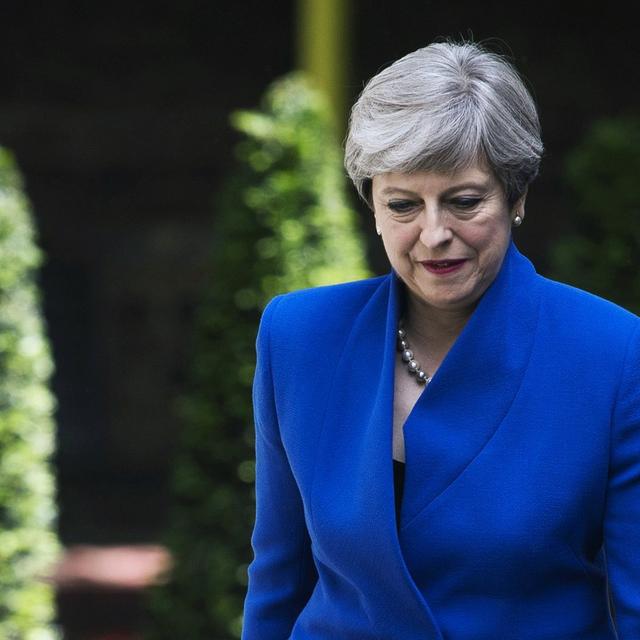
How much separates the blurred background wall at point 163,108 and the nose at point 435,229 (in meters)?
5.88

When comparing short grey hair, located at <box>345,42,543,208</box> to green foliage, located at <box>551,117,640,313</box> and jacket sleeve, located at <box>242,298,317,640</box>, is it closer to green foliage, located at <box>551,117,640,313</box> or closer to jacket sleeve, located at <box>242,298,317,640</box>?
jacket sleeve, located at <box>242,298,317,640</box>

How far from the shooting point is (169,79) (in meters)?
8.59

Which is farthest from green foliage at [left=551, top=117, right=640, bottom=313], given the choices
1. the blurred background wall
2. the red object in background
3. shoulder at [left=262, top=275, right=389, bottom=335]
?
the blurred background wall

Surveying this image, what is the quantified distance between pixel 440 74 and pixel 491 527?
2.20 feet

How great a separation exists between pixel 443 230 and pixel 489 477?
0.37m

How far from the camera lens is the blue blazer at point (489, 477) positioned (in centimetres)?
198

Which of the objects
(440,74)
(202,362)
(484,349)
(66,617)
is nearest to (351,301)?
(484,349)

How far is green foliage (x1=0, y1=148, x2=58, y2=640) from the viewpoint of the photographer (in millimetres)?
4961

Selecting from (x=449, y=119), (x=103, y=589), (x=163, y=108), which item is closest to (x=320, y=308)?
(x=449, y=119)

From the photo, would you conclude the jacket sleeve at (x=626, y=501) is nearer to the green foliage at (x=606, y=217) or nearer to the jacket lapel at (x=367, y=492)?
the jacket lapel at (x=367, y=492)

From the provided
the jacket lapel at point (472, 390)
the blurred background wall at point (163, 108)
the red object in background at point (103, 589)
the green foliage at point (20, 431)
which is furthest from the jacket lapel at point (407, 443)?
the blurred background wall at point (163, 108)

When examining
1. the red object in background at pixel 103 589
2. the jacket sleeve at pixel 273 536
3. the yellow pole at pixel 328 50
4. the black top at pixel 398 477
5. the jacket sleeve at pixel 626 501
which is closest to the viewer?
the jacket sleeve at pixel 626 501

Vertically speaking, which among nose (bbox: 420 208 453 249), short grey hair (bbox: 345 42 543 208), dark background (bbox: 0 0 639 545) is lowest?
nose (bbox: 420 208 453 249)

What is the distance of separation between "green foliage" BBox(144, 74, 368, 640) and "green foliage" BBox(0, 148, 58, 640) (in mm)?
484
